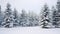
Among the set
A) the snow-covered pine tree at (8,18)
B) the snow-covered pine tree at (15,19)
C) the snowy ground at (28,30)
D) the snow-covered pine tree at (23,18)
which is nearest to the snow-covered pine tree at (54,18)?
the snowy ground at (28,30)

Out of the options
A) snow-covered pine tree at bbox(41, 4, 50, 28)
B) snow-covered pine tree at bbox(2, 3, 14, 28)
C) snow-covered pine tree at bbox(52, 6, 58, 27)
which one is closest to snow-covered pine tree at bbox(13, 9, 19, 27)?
snow-covered pine tree at bbox(2, 3, 14, 28)

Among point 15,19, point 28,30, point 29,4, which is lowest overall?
point 28,30

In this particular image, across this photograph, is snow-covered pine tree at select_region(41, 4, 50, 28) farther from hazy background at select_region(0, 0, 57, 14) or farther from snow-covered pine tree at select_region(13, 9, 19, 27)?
snow-covered pine tree at select_region(13, 9, 19, 27)

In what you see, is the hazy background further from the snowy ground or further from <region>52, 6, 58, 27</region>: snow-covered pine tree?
the snowy ground

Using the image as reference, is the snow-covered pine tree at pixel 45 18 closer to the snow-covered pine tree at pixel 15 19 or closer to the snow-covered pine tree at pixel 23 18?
the snow-covered pine tree at pixel 23 18

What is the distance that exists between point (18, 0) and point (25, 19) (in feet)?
1.76

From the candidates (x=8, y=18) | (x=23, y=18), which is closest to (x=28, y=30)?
(x=23, y=18)

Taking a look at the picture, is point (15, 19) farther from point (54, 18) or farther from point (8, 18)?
point (54, 18)

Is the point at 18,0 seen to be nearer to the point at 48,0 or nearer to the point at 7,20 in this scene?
the point at 7,20

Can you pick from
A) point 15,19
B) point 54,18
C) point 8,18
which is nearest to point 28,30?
point 15,19

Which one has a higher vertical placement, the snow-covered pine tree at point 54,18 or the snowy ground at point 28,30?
the snow-covered pine tree at point 54,18

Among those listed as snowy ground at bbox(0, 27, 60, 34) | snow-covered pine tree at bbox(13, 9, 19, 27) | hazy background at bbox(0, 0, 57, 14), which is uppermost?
hazy background at bbox(0, 0, 57, 14)

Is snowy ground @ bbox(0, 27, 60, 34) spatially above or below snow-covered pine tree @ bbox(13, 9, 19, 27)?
below

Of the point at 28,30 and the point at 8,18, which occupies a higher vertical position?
the point at 8,18
